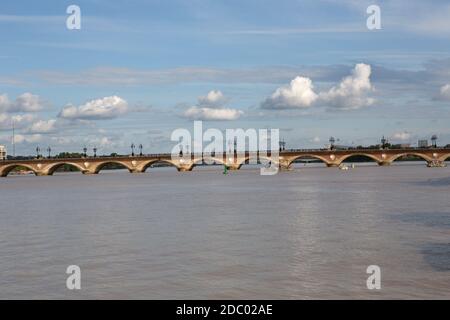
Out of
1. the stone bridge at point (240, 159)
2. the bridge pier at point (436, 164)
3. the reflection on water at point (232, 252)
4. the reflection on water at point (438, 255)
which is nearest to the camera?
the reflection on water at point (232, 252)

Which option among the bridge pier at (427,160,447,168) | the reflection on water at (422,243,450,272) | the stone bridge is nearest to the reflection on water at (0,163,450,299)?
the reflection on water at (422,243,450,272)

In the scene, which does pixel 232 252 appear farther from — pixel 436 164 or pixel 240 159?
pixel 240 159

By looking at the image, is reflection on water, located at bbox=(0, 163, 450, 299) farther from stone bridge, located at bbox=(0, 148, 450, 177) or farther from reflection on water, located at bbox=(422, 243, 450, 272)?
stone bridge, located at bbox=(0, 148, 450, 177)

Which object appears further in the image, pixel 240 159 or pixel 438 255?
pixel 240 159

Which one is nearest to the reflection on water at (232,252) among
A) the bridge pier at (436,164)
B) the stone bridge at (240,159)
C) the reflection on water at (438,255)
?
the reflection on water at (438,255)

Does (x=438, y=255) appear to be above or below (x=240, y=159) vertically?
below

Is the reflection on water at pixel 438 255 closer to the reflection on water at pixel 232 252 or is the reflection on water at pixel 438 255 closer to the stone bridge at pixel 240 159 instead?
the reflection on water at pixel 232 252

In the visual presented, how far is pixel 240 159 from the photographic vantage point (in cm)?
15975

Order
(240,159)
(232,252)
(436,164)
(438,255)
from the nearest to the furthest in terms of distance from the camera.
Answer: (438,255), (232,252), (436,164), (240,159)

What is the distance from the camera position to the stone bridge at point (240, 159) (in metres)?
147

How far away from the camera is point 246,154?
157250 millimetres

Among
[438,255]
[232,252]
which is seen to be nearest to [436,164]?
[438,255]

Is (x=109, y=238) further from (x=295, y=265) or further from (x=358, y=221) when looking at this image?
(x=358, y=221)
